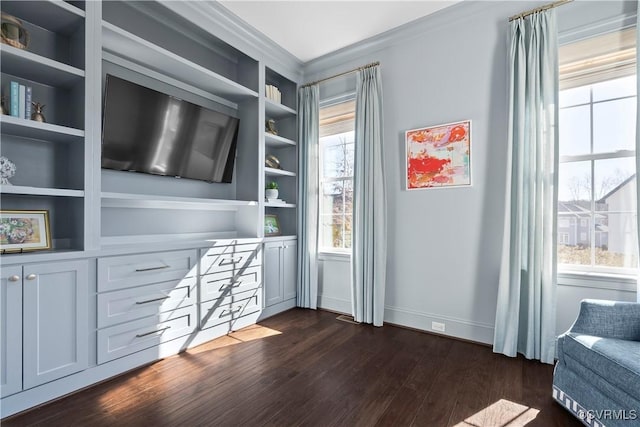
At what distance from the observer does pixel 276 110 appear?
3.69m

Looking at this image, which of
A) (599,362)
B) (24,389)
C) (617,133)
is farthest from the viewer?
(617,133)

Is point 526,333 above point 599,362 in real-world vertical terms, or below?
below

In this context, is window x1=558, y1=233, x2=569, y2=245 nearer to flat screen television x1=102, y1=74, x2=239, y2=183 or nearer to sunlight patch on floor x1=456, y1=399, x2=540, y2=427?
sunlight patch on floor x1=456, y1=399, x2=540, y2=427

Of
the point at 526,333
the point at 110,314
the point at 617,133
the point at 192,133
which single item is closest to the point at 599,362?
the point at 526,333

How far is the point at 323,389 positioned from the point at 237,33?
323cm

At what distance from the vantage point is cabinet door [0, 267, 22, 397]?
1679 millimetres

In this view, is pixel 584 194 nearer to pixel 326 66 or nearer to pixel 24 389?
pixel 326 66

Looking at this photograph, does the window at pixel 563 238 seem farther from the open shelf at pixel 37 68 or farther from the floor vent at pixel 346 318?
the open shelf at pixel 37 68

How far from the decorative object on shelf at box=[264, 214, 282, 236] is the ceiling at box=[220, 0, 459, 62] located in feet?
6.49

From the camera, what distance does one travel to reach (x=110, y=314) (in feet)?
6.93

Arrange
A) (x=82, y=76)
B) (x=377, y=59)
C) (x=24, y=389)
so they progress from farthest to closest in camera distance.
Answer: (x=377, y=59)
(x=82, y=76)
(x=24, y=389)

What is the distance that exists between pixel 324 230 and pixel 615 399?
2.85 m

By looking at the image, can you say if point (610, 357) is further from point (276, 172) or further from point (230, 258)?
point (276, 172)

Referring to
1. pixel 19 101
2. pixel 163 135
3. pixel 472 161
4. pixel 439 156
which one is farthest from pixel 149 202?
pixel 472 161
